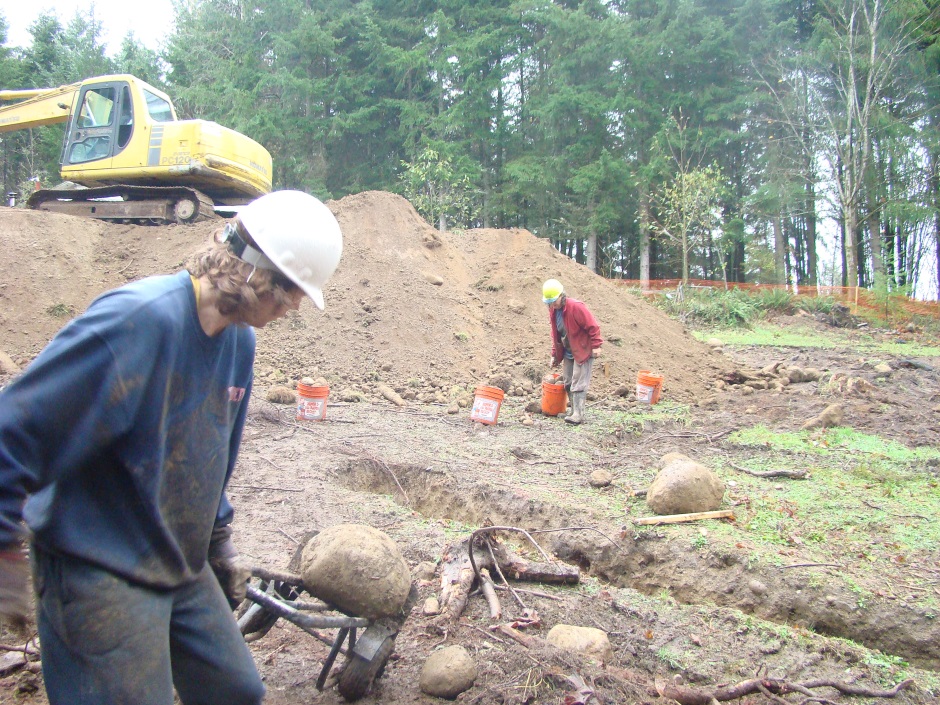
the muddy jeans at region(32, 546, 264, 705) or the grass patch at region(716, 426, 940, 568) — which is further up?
the muddy jeans at region(32, 546, 264, 705)

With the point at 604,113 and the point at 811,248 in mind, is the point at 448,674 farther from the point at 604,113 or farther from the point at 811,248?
the point at 811,248

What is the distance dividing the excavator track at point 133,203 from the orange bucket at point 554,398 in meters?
8.40

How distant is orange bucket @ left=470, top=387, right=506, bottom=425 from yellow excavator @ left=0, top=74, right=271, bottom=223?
7.58m

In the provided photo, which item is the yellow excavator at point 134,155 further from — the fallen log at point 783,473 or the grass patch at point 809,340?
the grass patch at point 809,340

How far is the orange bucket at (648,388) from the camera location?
32.1 ft

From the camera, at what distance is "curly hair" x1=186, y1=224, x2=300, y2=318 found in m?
1.87

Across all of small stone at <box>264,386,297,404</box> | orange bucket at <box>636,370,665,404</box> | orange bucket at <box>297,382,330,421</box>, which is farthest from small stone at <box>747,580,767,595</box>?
small stone at <box>264,386,297,404</box>

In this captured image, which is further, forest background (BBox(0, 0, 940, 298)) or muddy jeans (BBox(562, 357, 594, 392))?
forest background (BBox(0, 0, 940, 298))

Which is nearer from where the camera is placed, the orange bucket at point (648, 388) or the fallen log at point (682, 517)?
the fallen log at point (682, 517)

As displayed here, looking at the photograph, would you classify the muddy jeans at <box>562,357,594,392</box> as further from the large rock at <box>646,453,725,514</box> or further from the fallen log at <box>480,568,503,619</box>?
the fallen log at <box>480,568,503,619</box>

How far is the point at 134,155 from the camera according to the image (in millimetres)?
12516

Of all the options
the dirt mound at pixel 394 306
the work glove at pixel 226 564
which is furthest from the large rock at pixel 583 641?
the dirt mound at pixel 394 306

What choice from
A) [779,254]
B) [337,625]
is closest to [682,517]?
[337,625]

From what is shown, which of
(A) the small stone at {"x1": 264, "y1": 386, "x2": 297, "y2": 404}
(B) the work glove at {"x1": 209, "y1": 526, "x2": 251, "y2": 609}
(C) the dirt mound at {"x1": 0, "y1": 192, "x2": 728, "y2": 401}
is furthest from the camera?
(C) the dirt mound at {"x1": 0, "y1": 192, "x2": 728, "y2": 401}
